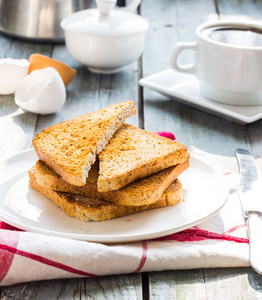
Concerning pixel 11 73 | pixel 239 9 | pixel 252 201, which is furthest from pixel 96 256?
pixel 239 9

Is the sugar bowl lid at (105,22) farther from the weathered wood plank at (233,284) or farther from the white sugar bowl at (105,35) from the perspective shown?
the weathered wood plank at (233,284)

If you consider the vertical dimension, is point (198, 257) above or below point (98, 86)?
above

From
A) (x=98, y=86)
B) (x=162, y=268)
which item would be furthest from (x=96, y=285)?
(x=98, y=86)

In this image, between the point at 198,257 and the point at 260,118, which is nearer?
the point at 198,257

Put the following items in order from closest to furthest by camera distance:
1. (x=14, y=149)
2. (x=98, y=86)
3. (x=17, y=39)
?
(x=14, y=149)
(x=98, y=86)
(x=17, y=39)

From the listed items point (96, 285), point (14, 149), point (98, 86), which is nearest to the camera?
point (96, 285)

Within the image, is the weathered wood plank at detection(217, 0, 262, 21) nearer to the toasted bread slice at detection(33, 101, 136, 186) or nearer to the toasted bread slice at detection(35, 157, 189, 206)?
the toasted bread slice at detection(33, 101, 136, 186)

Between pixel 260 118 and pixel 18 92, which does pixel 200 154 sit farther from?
pixel 18 92

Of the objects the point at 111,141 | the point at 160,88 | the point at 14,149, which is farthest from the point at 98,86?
the point at 111,141
